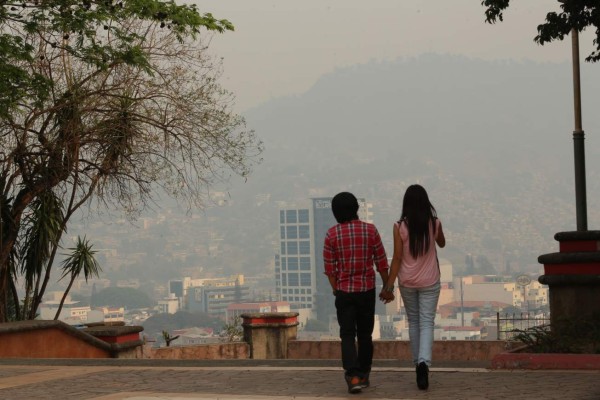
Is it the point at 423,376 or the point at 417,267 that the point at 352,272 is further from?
the point at 423,376

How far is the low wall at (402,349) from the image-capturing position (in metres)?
20.8

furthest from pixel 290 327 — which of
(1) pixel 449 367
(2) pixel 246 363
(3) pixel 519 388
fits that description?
(3) pixel 519 388

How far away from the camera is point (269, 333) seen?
23250 mm

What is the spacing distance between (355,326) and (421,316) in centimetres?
57

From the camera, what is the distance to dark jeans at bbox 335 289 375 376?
9023 mm

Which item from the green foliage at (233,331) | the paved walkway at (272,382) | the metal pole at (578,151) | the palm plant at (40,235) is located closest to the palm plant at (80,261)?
the palm plant at (40,235)

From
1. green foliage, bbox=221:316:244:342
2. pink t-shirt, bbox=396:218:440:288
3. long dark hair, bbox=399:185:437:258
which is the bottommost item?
green foliage, bbox=221:316:244:342

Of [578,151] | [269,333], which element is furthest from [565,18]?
[269,333]

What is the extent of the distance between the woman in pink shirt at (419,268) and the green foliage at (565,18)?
25.8ft

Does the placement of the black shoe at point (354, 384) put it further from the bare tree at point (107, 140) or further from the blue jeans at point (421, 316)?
the bare tree at point (107, 140)

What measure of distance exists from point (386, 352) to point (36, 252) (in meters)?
7.15

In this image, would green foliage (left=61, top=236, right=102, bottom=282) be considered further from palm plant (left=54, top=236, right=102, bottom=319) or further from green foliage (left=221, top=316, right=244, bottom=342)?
green foliage (left=221, top=316, right=244, bottom=342)

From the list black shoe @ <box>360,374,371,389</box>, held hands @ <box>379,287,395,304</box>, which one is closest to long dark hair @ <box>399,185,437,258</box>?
held hands @ <box>379,287,395,304</box>

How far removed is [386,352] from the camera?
70.9 ft
